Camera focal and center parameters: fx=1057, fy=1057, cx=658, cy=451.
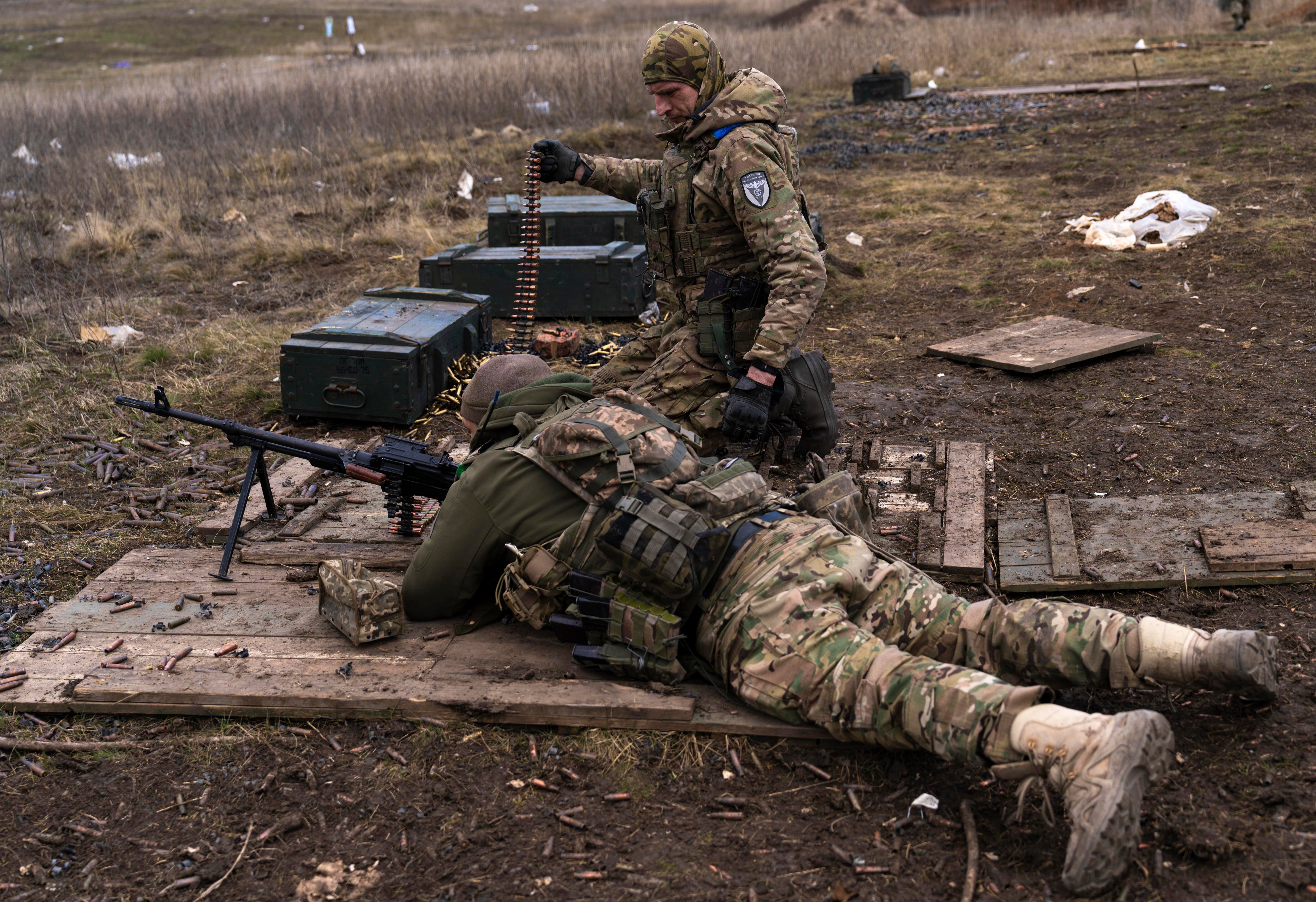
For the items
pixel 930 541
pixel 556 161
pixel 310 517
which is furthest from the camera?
pixel 556 161

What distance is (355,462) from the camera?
4.62m

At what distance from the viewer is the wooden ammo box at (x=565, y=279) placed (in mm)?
8789

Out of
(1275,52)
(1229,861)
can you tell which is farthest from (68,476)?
(1275,52)

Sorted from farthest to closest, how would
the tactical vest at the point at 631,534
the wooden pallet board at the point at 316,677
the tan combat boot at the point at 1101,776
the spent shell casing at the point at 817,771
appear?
the wooden pallet board at the point at 316,677, the tactical vest at the point at 631,534, the spent shell casing at the point at 817,771, the tan combat boot at the point at 1101,776

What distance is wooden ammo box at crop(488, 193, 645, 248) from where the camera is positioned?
31.5ft

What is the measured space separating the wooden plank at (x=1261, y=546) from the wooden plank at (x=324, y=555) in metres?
3.49

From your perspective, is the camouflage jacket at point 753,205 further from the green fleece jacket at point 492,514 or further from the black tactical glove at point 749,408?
the green fleece jacket at point 492,514

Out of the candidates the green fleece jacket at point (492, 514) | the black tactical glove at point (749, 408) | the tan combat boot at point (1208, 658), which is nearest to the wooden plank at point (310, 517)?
the green fleece jacket at point (492, 514)

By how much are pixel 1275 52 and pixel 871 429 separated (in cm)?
1692

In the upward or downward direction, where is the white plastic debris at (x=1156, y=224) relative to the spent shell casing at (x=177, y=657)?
upward

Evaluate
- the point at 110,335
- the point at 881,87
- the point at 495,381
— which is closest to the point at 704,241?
the point at 495,381

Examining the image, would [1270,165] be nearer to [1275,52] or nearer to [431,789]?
[1275,52]

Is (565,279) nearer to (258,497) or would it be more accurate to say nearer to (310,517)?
(258,497)

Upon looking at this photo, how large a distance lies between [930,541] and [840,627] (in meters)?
1.64
